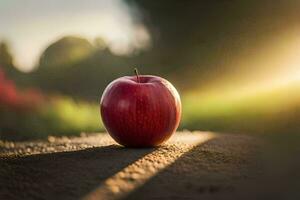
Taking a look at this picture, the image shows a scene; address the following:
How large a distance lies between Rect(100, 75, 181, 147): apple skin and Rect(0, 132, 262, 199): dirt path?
0.13m

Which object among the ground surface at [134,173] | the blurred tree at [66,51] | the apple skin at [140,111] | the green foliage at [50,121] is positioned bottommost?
the green foliage at [50,121]

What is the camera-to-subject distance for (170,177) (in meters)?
3.29

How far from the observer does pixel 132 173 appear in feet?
11.0

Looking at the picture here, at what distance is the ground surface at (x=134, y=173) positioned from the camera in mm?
2998

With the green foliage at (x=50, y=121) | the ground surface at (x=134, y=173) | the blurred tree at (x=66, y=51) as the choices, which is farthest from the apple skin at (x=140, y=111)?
the blurred tree at (x=66, y=51)

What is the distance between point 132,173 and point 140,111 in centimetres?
84

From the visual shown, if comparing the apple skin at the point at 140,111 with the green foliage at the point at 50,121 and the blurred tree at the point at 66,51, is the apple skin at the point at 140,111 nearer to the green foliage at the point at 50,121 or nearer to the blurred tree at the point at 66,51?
the green foliage at the point at 50,121

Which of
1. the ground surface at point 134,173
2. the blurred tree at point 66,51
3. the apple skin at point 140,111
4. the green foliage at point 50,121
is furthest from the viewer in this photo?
the blurred tree at point 66,51

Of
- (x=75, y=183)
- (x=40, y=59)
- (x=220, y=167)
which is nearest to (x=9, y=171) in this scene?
(x=75, y=183)

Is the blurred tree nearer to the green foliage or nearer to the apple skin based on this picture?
the green foliage

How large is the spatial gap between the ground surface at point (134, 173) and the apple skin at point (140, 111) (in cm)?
11

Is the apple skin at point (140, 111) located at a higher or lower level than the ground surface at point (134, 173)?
higher

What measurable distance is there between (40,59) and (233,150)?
6.67 meters

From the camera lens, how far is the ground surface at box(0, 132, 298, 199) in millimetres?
2998
